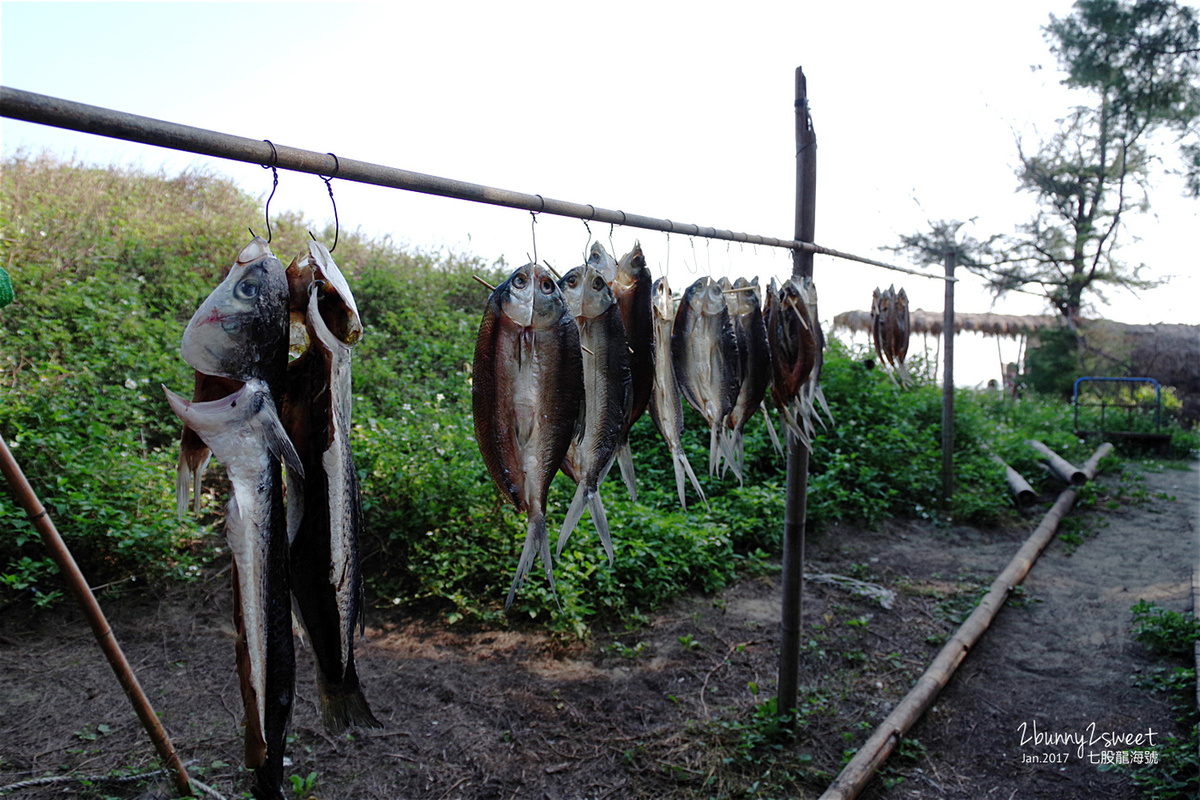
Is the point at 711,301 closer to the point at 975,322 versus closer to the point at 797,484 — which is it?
the point at 797,484

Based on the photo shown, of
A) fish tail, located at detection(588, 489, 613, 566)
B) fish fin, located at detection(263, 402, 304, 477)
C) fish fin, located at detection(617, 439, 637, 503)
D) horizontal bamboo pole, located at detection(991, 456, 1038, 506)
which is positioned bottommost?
horizontal bamboo pole, located at detection(991, 456, 1038, 506)

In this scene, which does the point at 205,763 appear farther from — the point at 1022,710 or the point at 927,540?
the point at 927,540

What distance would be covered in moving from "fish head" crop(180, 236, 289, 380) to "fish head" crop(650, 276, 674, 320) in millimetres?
1265

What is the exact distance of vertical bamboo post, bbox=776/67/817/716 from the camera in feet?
10.4

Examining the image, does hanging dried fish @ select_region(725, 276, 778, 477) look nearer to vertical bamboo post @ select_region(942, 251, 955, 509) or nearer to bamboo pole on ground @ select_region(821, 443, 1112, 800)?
bamboo pole on ground @ select_region(821, 443, 1112, 800)

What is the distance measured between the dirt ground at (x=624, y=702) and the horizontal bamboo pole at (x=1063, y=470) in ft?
10.4

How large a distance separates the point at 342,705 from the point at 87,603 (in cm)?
154

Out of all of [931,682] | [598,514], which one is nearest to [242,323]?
[598,514]

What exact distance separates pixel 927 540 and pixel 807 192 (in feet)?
Answer: 15.7

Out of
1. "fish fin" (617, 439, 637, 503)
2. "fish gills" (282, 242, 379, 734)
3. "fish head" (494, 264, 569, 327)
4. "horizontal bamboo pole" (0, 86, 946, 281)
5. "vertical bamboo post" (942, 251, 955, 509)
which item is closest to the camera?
"horizontal bamboo pole" (0, 86, 946, 281)

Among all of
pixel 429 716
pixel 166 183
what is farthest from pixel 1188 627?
pixel 166 183

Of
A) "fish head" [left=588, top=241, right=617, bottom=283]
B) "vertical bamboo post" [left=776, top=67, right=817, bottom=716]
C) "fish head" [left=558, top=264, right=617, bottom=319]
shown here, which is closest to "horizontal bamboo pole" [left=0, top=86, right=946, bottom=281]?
"fish head" [left=588, top=241, right=617, bottom=283]

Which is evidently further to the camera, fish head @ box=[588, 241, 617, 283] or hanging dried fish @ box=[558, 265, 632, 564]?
fish head @ box=[588, 241, 617, 283]

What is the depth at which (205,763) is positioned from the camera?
2.95m
